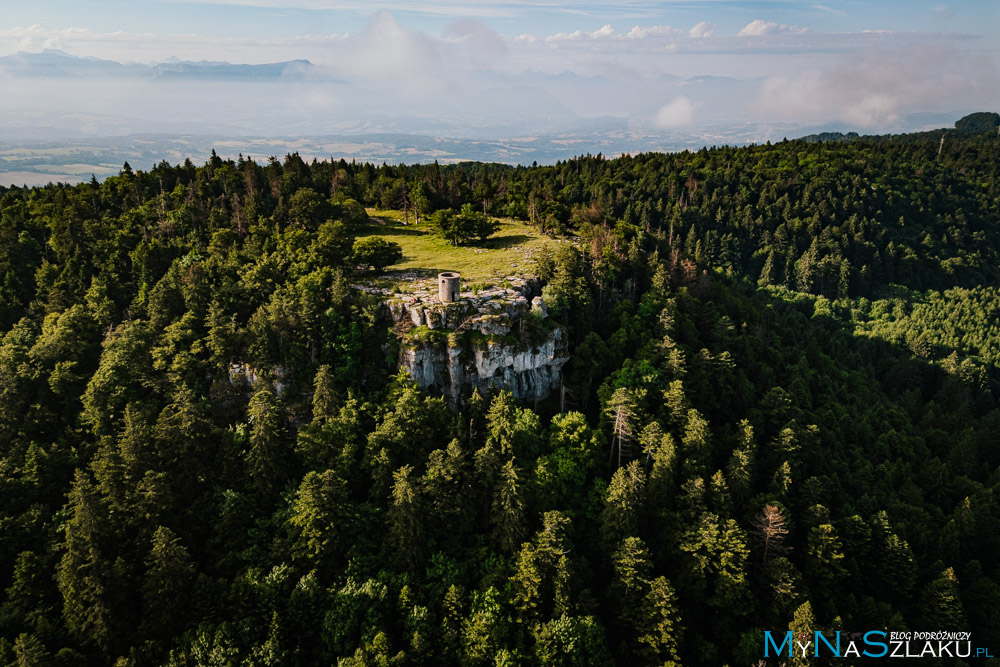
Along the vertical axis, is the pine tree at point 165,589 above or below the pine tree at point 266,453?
below

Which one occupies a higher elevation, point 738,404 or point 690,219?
point 690,219

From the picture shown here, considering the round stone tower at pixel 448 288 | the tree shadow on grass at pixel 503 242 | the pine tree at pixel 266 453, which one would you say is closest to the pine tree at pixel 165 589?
the pine tree at pixel 266 453

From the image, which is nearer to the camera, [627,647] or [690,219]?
[627,647]

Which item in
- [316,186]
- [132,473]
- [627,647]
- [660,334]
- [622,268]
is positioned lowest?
[627,647]

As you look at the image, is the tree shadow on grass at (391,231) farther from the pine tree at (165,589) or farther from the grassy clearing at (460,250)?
the pine tree at (165,589)

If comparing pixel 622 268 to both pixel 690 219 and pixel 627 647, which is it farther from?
pixel 690 219

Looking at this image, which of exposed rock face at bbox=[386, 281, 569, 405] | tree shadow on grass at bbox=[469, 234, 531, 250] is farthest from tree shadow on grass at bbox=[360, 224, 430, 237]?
exposed rock face at bbox=[386, 281, 569, 405]

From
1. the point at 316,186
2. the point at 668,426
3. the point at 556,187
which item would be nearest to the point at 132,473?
the point at 668,426
